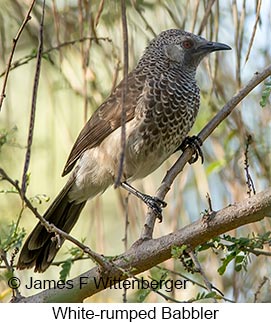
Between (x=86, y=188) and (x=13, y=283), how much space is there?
64.7 inches

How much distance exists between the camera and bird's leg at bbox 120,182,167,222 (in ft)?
9.18

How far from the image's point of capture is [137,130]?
340cm

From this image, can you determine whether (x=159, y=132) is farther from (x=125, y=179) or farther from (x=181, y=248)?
(x=181, y=248)

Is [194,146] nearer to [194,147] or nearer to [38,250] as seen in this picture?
[194,147]

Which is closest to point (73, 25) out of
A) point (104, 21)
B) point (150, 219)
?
point (104, 21)

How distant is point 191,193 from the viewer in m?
3.53

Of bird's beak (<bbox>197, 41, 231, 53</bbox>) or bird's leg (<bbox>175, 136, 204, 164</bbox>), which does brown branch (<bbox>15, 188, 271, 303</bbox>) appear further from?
bird's beak (<bbox>197, 41, 231, 53</bbox>)

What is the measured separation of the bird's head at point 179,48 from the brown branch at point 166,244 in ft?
5.34

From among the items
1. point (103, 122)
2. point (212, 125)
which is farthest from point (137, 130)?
point (212, 125)

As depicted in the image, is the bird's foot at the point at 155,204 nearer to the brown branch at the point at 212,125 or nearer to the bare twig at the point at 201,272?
the brown branch at the point at 212,125

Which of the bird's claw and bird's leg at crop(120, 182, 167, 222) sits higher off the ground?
the bird's claw

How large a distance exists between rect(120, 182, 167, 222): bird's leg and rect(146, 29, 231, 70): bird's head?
30.2 inches

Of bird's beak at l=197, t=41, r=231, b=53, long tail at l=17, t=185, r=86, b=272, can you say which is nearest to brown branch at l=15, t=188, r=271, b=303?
long tail at l=17, t=185, r=86, b=272
